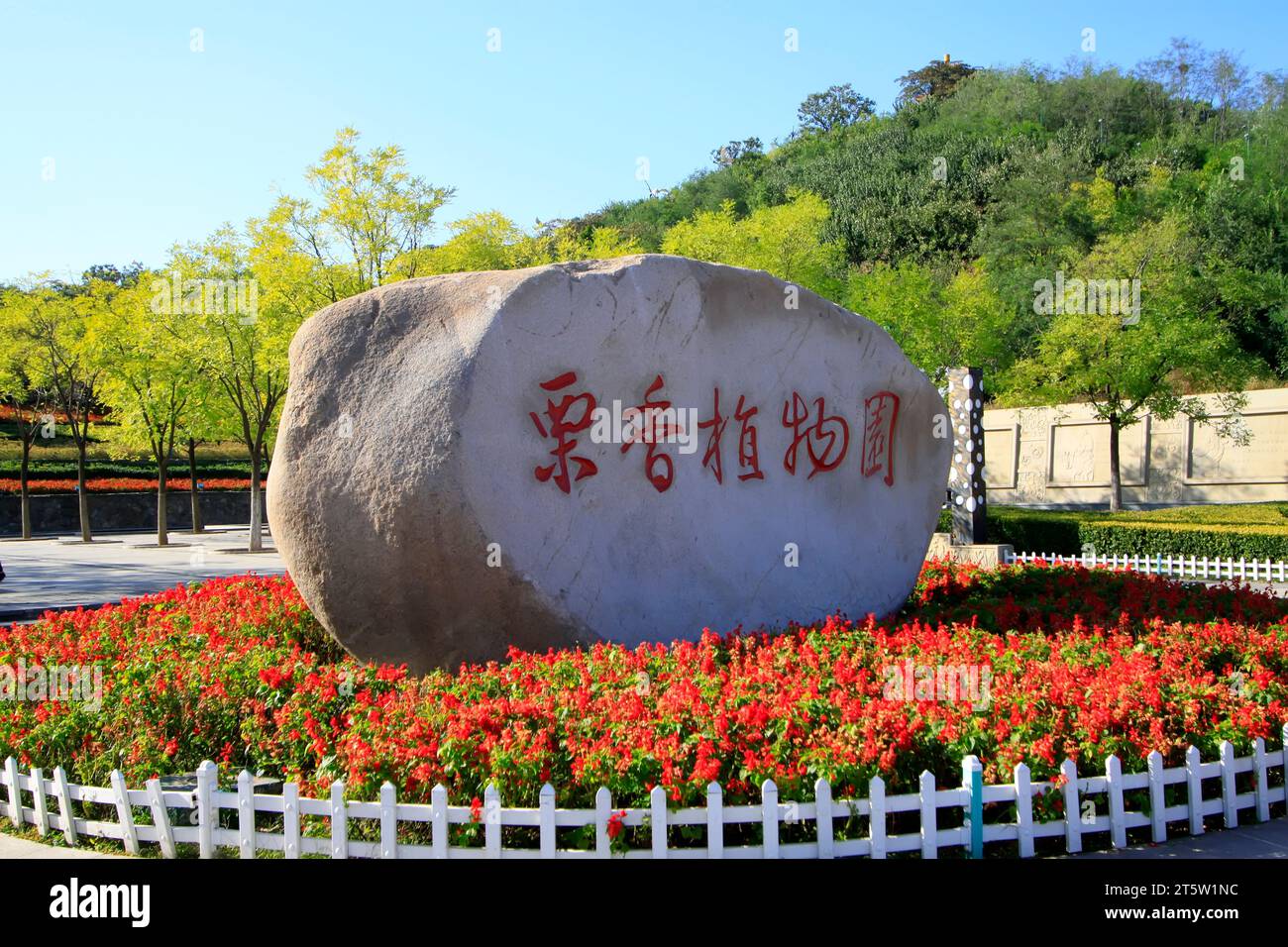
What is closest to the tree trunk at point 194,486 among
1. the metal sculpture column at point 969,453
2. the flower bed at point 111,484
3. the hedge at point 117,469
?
the flower bed at point 111,484

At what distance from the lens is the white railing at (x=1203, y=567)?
13.9 metres

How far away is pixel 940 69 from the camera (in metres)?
75.1

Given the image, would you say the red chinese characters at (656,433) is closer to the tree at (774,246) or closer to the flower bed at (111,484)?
the tree at (774,246)

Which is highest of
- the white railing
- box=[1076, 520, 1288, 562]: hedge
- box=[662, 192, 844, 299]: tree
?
box=[662, 192, 844, 299]: tree

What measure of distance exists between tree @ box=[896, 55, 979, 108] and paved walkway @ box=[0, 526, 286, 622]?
2455 inches

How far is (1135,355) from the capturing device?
2131 centimetres

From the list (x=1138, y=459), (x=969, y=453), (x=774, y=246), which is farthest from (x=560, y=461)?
(x=1138, y=459)

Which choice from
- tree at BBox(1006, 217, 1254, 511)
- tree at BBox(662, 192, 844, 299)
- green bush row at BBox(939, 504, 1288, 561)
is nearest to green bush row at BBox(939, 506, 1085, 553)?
green bush row at BBox(939, 504, 1288, 561)

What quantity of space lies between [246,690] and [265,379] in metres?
16.7

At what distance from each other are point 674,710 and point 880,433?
4.00m

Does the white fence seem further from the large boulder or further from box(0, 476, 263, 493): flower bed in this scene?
box(0, 476, 263, 493): flower bed

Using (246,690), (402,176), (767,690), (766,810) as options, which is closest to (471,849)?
(766,810)

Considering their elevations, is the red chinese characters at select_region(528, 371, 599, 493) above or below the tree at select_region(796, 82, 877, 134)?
below

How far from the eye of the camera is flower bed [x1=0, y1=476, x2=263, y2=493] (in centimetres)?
3088
